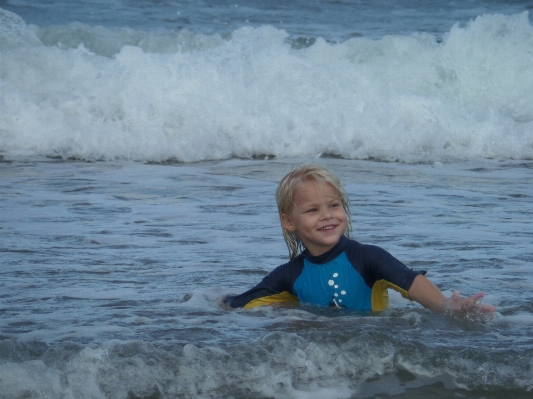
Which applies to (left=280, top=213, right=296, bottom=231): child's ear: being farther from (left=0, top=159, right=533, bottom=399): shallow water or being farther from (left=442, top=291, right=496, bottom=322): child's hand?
(left=442, top=291, right=496, bottom=322): child's hand

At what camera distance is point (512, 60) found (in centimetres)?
1344

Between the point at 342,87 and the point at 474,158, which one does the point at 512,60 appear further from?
the point at 474,158

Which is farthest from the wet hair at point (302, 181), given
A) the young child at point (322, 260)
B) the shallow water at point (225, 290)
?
the shallow water at point (225, 290)

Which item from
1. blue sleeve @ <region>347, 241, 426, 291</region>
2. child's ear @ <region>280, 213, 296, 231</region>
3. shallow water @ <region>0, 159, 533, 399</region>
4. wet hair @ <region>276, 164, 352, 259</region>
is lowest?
shallow water @ <region>0, 159, 533, 399</region>

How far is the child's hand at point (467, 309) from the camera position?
11.9ft

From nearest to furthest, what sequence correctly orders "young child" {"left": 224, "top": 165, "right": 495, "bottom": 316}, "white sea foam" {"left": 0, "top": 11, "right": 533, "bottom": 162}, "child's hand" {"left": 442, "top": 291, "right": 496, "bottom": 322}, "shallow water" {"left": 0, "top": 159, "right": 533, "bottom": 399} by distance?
"shallow water" {"left": 0, "top": 159, "right": 533, "bottom": 399}, "child's hand" {"left": 442, "top": 291, "right": 496, "bottom": 322}, "young child" {"left": 224, "top": 165, "right": 495, "bottom": 316}, "white sea foam" {"left": 0, "top": 11, "right": 533, "bottom": 162}

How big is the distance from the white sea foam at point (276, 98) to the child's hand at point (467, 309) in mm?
6120

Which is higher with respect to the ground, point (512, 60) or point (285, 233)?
point (512, 60)

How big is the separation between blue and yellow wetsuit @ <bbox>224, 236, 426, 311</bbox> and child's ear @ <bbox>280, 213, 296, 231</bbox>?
0.14 m

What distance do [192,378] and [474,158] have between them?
24.3 ft

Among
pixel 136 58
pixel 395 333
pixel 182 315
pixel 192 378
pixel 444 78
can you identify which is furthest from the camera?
pixel 444 78

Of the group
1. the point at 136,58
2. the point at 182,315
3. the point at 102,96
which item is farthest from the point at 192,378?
the point at 136,58

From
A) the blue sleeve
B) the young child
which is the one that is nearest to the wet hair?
the young child

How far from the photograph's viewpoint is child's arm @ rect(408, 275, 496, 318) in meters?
3.65
